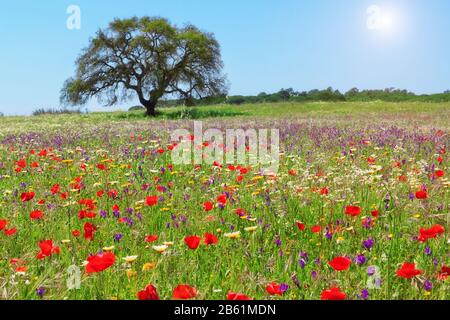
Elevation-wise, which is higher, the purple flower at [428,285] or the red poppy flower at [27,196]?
the red poppy flower at [27,196]

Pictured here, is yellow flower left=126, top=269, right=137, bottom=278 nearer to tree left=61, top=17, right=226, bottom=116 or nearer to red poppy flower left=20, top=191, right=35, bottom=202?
red poppy flower left=20, top=191, right=35, bottom=202

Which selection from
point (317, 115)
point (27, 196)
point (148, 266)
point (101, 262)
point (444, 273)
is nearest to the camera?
point (101, 262)

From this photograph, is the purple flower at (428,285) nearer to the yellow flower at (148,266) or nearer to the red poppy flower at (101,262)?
the yellow flower at (148,266)

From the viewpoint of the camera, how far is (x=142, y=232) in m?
4.40

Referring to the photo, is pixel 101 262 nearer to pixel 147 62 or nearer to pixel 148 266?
pixel 148 266

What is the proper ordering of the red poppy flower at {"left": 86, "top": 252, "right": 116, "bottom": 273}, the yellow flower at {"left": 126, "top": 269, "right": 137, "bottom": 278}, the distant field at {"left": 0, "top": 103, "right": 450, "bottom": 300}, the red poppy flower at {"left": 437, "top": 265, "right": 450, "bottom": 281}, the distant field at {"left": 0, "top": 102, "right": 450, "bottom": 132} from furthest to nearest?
the distant field at {"left": 0, "top": 102, "right": 450, "bottom": 132}
the yellow flower at {"left": 126, "top": 269, "right": 137, "bottom": 278}
the distant field at {"left": 0, "top": 103, "right": 450, "bottom": 300}
the red poppy flower at {"left": 437, "top": 265, "right": 450, "bottom": 281}
the red poppy flower at {"left": 86, "top": 252, "right": 116, "bottom": 273}

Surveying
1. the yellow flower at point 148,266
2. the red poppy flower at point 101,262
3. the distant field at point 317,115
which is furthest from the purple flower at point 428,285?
the distant field at point 317,115

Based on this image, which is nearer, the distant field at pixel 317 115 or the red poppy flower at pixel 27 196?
the red poppy flower at pixel 27 196

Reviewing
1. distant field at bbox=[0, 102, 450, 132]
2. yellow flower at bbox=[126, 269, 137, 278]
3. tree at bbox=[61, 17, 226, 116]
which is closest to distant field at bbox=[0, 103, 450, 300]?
yellow flower at bbox=[126, 269, 137, 278]

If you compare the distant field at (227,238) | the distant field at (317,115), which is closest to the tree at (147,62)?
the distant field at (317,115)

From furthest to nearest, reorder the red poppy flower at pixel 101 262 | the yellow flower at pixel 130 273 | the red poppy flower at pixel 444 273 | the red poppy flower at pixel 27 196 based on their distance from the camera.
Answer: the red poppy flower at pixel 27 196
the yellow flower at pixel 130 273
the red poppy flower at pixel 444 273
the red poppy flower at pixel 101 262

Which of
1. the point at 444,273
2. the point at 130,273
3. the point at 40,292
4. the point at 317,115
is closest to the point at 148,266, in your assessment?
the point at 130,273

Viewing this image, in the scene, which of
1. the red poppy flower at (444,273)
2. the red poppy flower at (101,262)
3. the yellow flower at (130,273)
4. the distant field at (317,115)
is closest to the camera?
the red poppy flower at (101,262)
